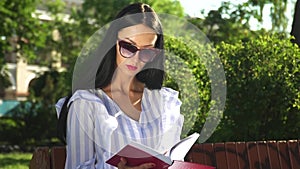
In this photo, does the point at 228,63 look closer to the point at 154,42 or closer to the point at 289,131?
the point at 289,131

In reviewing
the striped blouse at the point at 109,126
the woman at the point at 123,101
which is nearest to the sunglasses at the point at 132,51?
the woman at the point at 123,101

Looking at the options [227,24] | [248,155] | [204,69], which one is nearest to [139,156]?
[248,155]

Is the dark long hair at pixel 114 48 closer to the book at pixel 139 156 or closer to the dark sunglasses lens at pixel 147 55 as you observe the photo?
the dark sunglasses lens at pixel 147 55

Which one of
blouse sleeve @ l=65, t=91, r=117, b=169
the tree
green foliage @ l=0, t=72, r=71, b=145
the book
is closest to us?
the book

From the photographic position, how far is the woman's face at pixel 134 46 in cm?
265

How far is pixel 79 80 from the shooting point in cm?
267

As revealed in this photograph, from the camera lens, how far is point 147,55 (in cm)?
266

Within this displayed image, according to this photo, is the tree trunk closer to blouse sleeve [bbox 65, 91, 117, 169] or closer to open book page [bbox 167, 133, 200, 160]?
open book page [bbox 167, 133, 200, 160]

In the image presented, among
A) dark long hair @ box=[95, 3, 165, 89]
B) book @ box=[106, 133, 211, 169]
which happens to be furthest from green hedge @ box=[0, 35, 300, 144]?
book @ box=[106, 133, 211, 169]

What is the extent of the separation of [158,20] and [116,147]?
58cm

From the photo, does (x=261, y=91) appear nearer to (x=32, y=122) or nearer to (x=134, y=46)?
(x=134, y=46)

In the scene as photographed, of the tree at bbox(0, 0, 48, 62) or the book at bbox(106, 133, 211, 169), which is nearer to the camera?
the book at bbox(106, 133, 211, 169)

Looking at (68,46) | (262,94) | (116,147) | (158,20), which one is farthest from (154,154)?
(68,46)

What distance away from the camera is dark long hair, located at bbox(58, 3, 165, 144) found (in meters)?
2.71
